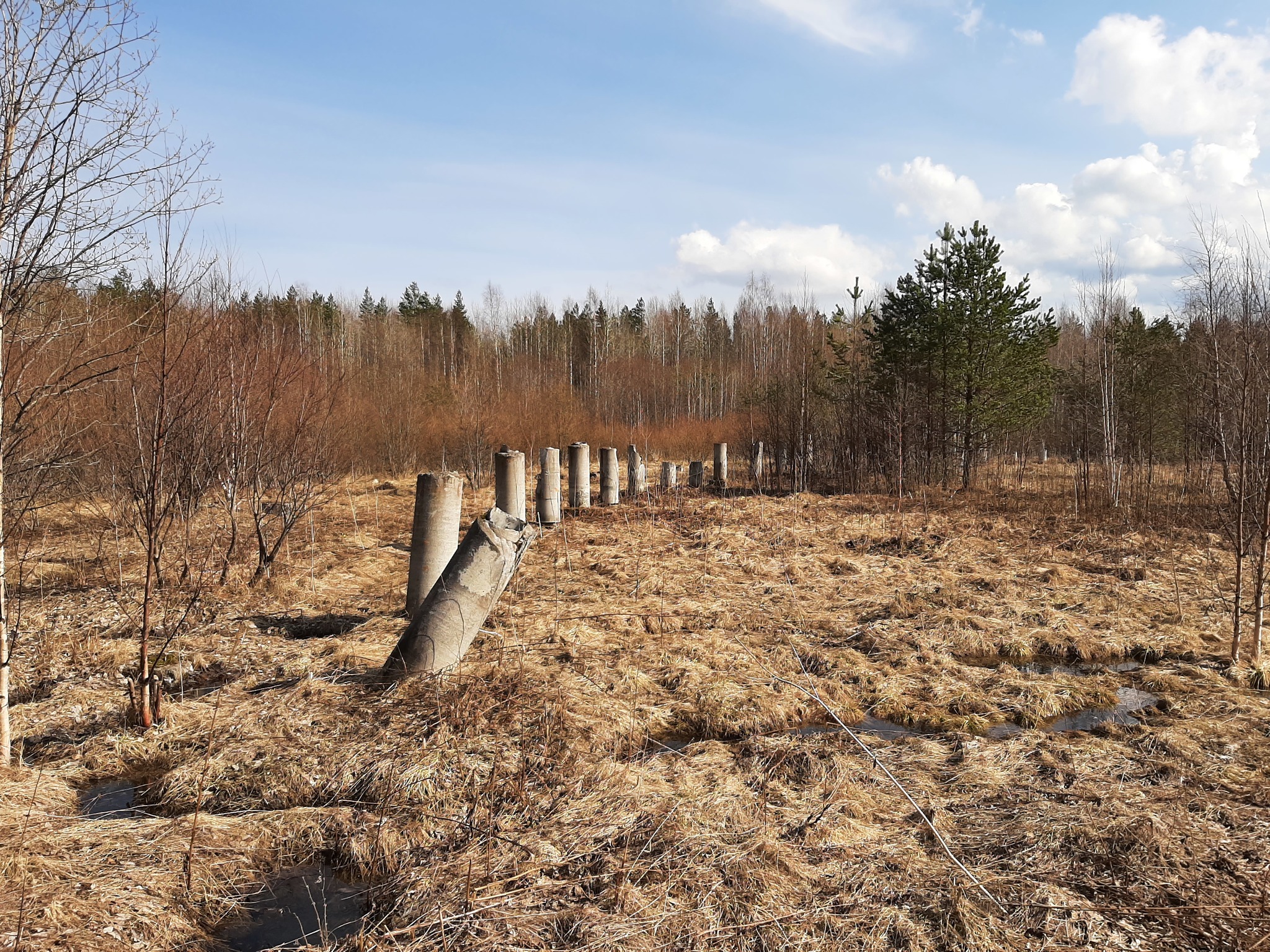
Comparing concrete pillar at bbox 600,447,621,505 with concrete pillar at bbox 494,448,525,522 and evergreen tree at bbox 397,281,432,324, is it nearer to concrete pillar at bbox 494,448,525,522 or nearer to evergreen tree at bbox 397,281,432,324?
concrete pillar at bbox 494,448,525,522

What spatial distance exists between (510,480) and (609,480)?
4.37m

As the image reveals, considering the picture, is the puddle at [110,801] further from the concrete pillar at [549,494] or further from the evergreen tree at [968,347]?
the evergreen tree at [968,347]

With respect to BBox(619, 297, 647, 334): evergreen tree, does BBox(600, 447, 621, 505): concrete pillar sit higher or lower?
lower

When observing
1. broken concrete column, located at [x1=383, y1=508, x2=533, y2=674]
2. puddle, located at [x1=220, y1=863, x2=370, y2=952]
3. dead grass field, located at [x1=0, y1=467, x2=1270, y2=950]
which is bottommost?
puddle, located at [x1=220, y1=863, x2=370, y2=952]

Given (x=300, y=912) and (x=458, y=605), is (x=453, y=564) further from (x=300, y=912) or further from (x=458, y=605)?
(x=300, y=912)

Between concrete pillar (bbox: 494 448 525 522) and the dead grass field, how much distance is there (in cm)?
332

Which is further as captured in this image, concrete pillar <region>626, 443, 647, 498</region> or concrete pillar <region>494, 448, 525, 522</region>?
concrete pillar <region>626, 443, 647, 498</region>

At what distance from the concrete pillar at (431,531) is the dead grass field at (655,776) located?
1.86 ft

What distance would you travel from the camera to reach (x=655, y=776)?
4902 mm

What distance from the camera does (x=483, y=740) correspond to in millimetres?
5301

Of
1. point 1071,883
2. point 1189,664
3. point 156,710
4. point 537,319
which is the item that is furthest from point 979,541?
point 537,319

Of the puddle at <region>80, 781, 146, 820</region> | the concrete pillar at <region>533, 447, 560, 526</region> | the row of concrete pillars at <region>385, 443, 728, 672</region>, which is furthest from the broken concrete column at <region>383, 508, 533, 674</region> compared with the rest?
the concrete pillar at <region>533, 447, 560, 526</region>

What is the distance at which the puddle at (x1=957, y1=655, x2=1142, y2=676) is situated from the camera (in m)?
7.48

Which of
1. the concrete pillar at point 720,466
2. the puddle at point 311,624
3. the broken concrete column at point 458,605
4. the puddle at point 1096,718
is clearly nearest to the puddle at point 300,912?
the broken concrete column at point 458,605
